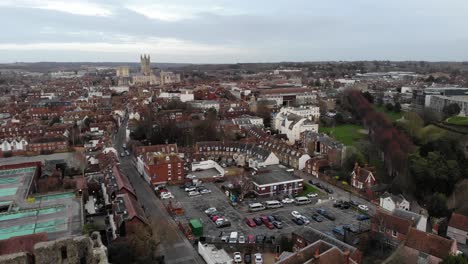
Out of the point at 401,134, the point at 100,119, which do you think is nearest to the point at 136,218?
the point at 401,134

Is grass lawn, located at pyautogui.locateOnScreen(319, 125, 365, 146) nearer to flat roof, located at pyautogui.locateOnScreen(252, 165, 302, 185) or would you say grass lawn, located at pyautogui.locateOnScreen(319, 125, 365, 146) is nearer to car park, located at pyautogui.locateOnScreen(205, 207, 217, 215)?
flat roof, located at pyautogui.locateOnScreen(252, 165, 302, 185)

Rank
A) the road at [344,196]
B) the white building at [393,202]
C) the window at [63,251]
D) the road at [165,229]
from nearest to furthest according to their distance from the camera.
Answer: the window at [63,251] < the road at [165,229] < the white building at [393,202] < the road at [344,196]

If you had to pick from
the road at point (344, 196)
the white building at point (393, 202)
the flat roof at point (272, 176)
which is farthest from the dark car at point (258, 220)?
the white building at point (393, 202)

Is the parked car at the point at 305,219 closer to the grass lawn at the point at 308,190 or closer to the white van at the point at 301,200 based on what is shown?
the white van at the point at 301,200

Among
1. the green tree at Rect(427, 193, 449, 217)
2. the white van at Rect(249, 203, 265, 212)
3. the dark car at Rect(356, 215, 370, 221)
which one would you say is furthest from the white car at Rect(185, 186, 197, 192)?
the green tree at Rect(427, 193, 449, 217)

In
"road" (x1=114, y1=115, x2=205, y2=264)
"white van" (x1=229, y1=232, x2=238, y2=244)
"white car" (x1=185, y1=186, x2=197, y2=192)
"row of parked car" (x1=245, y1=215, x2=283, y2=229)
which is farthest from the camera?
"white car" (x1=185, y1=186, x2=197, y2=192)

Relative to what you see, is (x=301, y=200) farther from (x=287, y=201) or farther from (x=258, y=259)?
(x=258, y=259)
